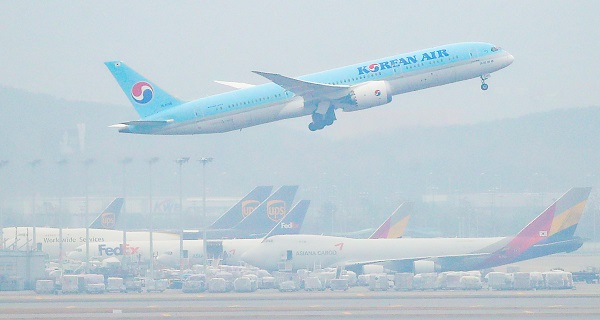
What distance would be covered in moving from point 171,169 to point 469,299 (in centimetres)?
4370

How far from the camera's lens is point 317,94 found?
58531 mm

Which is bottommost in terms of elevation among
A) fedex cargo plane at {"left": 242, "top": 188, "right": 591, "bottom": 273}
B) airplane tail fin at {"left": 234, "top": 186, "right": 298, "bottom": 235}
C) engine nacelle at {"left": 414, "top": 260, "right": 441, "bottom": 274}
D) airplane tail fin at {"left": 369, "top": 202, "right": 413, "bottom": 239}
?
engine nacelle at {"left": 414, "top": 260, "right": 441, "bottom": 274}

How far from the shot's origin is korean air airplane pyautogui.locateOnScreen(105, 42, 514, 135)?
57000 millimetres

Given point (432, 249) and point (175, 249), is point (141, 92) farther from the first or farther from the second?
point (432, 249)

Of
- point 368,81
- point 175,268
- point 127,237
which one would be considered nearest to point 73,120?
point 127,237

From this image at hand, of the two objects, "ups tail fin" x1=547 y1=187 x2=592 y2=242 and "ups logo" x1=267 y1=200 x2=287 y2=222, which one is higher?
"ups logo" x1=267 y1=200 x2=287 y2=222

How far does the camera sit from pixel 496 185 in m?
94.1

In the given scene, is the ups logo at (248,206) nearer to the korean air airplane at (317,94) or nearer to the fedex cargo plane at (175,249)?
the fedex cargo plane at (175,249)

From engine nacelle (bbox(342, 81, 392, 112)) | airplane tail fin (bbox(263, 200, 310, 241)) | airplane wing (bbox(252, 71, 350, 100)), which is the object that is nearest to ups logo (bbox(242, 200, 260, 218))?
airplane tail fin (bbox(263, 200, 310, 241))

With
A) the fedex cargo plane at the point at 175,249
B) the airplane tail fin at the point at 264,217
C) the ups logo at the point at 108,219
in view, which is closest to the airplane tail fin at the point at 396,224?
the fedex cargo plane at the point at 175,249

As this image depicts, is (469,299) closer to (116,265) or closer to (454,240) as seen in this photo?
(454,240)

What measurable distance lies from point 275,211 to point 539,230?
26796 mm

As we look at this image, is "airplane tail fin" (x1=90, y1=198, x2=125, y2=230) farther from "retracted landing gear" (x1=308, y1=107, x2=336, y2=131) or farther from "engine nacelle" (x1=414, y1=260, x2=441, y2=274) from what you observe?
"retracted landing gear" (x1=308, y1=107, x2=336, y2=131)

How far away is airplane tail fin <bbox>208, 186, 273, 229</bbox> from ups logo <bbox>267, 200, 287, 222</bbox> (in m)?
2.37
